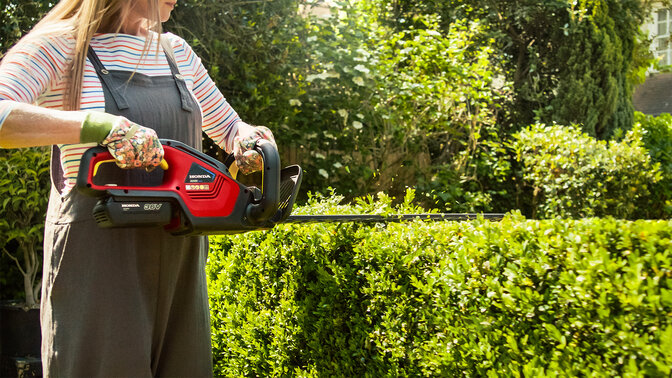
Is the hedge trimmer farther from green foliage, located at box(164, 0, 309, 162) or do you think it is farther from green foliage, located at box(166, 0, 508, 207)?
green foliage, located at box(164, 0, 309, 162)

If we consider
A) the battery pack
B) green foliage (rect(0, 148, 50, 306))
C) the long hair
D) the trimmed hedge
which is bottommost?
green foliage (rect(0, 148, 50, 306))

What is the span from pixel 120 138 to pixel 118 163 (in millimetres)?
59

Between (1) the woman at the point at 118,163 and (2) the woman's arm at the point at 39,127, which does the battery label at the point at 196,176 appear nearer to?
(1) the woman at the point at 118,163

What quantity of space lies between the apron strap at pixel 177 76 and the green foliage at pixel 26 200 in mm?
3008

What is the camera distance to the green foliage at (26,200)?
14.8 feet

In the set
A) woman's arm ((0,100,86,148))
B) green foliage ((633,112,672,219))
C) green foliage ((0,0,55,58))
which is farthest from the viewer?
green foliage ((633,112,672,219))

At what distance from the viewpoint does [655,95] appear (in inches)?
566

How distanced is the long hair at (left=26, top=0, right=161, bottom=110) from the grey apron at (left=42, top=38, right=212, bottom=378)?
0.19 ft


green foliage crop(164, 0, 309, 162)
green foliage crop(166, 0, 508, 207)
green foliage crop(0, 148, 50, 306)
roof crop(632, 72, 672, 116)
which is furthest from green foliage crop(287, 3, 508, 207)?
roof crop(632, 72, 672, 116)

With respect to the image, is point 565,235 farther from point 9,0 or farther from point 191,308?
point 9,0

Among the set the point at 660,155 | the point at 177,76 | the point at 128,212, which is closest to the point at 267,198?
the point at 128,212

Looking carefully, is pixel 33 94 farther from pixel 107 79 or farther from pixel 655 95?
pixel 655 95

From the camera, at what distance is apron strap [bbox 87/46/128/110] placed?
1716mm

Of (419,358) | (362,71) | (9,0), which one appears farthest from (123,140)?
(362,71)
